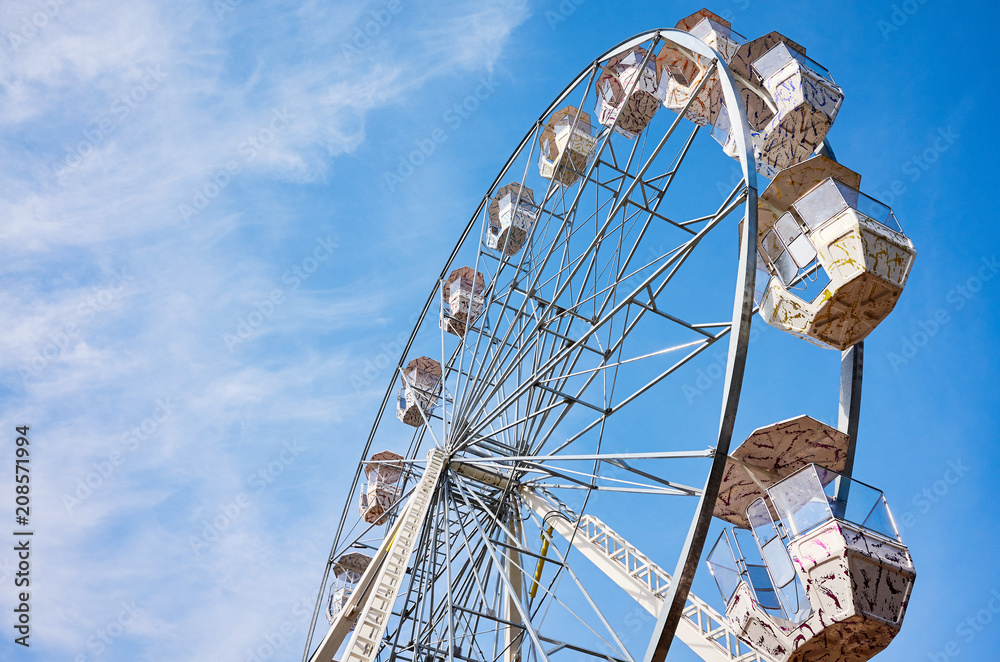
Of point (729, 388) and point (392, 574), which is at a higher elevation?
point (392, 574)

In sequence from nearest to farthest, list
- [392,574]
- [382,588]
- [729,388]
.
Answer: [729,388] < [382,588] < [392,574]

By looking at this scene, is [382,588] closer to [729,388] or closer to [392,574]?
[392,574]

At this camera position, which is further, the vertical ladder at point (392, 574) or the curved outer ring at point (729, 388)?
the vertical ladder at point (392, 574)

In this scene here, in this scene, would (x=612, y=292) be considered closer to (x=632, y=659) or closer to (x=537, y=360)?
(x=537, y=360)

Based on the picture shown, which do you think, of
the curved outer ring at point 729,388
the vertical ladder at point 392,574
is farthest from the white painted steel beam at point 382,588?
the curved outer ring at point 729,388

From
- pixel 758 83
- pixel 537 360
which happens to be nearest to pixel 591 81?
pixel 758 83

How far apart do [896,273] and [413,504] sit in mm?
7435

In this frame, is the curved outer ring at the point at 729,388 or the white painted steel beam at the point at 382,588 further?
the white painted steel beam at the point at 382,588

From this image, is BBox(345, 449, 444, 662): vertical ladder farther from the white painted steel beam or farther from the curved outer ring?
the curved outer ring

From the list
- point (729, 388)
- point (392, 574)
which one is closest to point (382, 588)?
point (392, 574)

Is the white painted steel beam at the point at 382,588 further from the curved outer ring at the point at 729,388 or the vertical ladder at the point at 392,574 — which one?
the curved outer ring at the point at 729,388

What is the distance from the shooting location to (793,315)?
8.54 metres

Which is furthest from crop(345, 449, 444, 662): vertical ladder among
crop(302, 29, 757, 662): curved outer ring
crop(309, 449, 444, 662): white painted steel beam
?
crop(302, 29, 757, 662): curved outer ring

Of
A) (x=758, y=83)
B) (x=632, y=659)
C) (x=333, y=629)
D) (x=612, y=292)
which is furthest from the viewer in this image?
(x=333, y=629)
